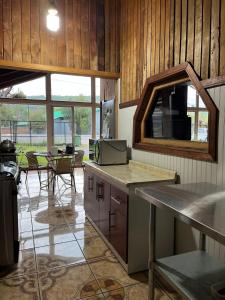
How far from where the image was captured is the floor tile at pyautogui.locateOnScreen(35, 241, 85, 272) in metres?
2.44

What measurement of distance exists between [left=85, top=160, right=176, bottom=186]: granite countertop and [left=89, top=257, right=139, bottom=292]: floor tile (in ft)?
2.89

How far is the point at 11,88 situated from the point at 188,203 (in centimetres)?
741

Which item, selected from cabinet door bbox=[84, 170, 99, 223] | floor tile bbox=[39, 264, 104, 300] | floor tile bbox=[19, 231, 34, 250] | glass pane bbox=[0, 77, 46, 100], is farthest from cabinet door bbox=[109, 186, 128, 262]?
glass pane bbox=[0, 77, 46, 100]

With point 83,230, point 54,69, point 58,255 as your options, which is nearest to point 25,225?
point 83,230

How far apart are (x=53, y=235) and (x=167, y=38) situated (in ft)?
8.98

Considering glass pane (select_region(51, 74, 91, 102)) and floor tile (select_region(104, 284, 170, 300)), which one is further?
glass pane (select_region(51, 74, 91, 102))

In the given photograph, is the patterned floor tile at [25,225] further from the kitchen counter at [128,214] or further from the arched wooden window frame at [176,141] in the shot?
the arched wooden window frame at [176,141]

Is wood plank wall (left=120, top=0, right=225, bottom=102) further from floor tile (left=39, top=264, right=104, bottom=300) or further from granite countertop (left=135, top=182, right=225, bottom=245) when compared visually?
floor tile (left=39, top=264, right=104, bottom=300)

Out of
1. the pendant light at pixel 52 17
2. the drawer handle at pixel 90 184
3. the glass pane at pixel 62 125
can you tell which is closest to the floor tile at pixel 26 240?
the drawer handle at pixel 90 184

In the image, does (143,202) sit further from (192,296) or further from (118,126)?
(118,126)

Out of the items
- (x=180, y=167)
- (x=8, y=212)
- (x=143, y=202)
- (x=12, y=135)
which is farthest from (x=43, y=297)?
(x=12, y=135)

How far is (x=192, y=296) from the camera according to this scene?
4.50ft

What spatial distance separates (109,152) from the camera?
3189mm

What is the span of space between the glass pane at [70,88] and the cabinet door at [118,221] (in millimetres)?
6244
